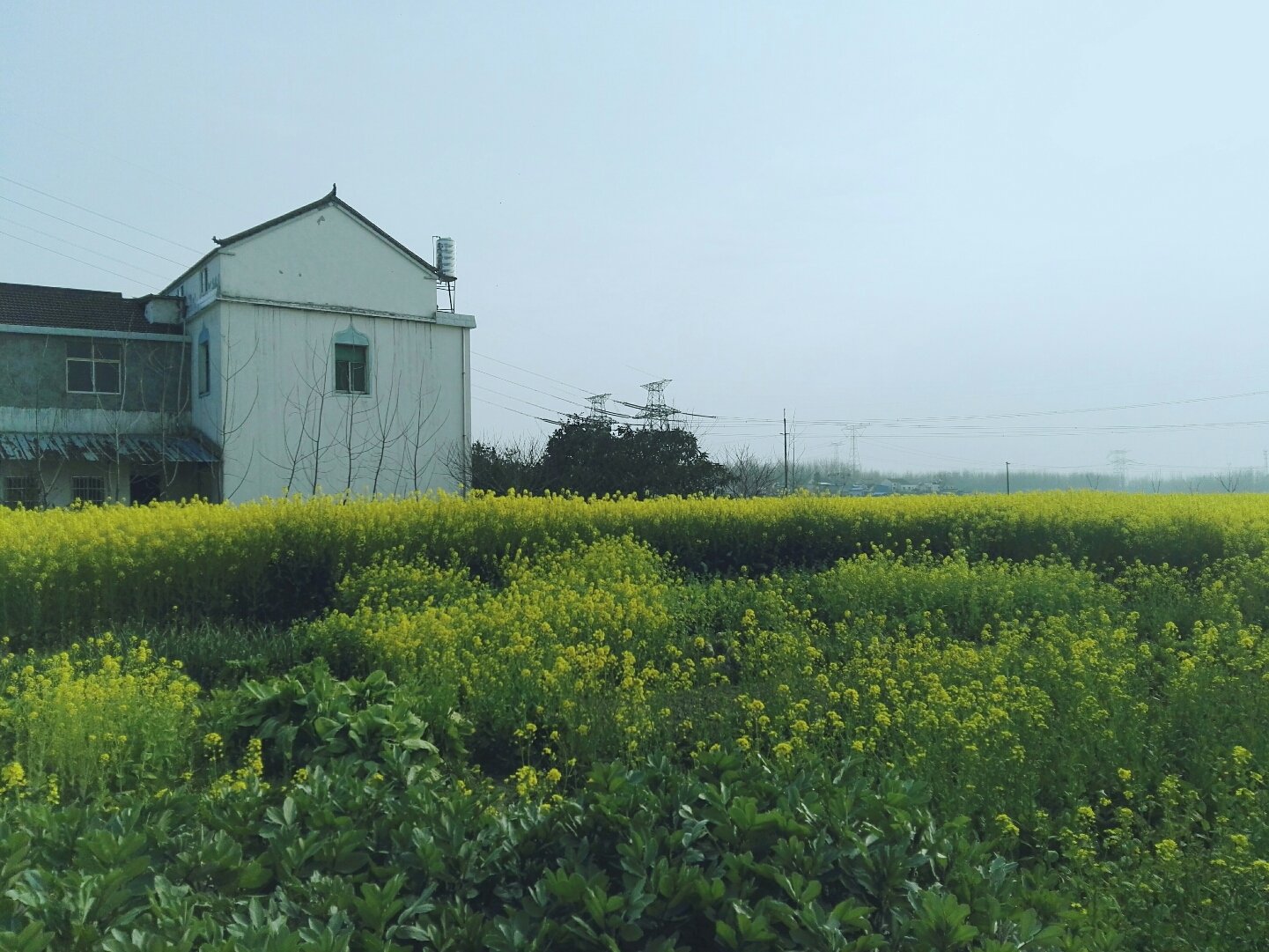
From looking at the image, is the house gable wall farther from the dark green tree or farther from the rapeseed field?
the rapeseed field

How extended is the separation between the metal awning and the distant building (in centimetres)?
4

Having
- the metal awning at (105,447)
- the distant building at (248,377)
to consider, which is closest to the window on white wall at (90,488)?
the distant building at (248,377)

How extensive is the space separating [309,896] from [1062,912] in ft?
6.11

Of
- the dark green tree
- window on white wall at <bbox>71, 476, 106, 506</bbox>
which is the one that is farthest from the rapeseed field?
window on white wall at <bbox>71, 476, 106, 506</bbox>

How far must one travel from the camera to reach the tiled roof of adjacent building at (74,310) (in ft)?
64.3

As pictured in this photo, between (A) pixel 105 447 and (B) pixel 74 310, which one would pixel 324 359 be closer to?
(A) pixel 105 447

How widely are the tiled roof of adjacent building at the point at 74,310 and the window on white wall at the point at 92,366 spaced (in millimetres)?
432

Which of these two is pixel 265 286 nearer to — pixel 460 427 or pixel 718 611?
pixel 460 427

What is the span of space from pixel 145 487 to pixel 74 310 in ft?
13.8

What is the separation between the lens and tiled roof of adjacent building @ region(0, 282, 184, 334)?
1959cm

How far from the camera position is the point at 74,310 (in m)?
20.4

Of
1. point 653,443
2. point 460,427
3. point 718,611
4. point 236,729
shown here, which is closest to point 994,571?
point 718,611

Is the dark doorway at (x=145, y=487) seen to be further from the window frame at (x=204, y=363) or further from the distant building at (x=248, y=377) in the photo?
the window frame at (x=204, y=363)

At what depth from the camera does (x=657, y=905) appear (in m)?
2.23
